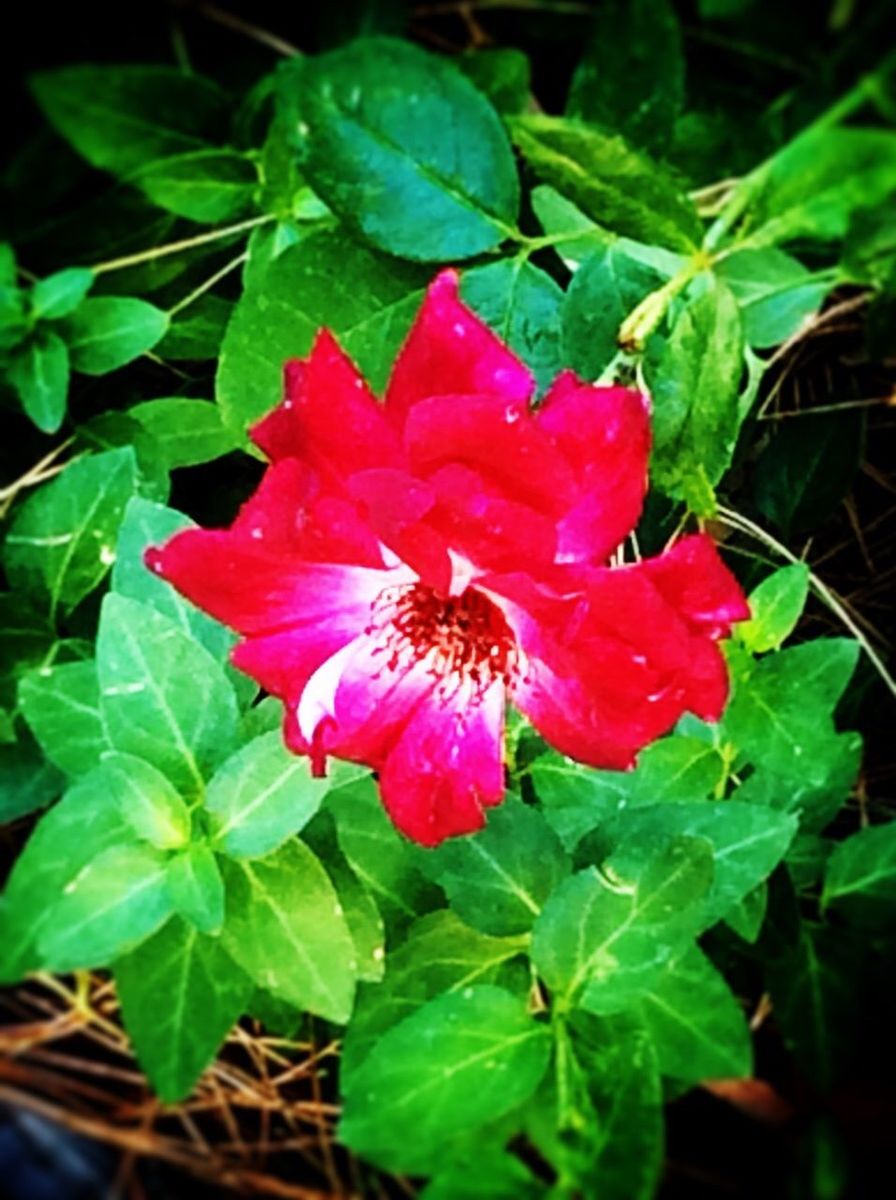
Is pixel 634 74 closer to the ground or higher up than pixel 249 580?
higher up

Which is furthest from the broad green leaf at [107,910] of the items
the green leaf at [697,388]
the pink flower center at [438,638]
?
the green leaf at [697,388]

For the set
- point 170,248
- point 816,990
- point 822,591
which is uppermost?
point 170,248

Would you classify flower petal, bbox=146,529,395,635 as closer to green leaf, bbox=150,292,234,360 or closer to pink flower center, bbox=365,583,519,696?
pink flower center, bbox=365,583,519,696

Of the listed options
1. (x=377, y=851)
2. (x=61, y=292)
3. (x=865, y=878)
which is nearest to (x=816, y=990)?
(x=865, y=878)

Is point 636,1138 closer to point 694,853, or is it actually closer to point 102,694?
point 694,853

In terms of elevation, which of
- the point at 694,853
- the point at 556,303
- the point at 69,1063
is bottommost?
the point at 69,1063

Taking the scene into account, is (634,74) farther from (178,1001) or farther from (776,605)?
(178,1001)

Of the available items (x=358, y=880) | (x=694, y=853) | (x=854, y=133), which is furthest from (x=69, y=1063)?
(x=854, y=133)
